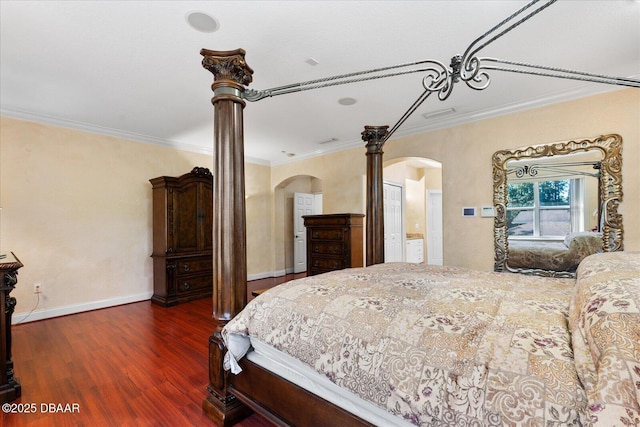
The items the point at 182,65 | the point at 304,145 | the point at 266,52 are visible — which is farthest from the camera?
the point at 304,145

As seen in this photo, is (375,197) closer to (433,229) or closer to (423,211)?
(423,211)

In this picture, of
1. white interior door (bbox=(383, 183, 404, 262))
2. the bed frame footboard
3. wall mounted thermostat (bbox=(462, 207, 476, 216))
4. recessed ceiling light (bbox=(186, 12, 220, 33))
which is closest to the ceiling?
recessed ceiling light (bbox=(186, 12, 220, 33))

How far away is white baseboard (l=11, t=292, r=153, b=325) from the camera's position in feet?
12.3

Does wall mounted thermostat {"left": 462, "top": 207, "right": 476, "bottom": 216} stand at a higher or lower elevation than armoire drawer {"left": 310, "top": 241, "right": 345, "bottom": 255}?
higher

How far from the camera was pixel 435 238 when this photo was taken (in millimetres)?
7504

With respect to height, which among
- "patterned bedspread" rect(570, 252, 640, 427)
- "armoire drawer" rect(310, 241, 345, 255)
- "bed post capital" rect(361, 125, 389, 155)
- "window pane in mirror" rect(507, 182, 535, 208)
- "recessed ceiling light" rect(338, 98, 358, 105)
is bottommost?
"armoire drawer" rect(310, 241, 345, 255)

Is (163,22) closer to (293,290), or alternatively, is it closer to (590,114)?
(293,290)

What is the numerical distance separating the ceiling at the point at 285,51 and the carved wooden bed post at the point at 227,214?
497 mm

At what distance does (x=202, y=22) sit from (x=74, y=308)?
4155 mm

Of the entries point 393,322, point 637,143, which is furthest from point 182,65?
point 637,143

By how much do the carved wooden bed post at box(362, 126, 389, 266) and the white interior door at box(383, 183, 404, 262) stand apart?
A: 307cm

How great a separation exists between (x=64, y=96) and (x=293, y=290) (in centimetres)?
357

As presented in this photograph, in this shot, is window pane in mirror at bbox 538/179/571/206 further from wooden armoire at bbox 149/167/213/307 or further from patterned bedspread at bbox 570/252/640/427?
wooden armoire at bbox 149/167/213/307

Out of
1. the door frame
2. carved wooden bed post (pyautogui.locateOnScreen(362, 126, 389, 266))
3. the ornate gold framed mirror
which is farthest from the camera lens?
the door frame
